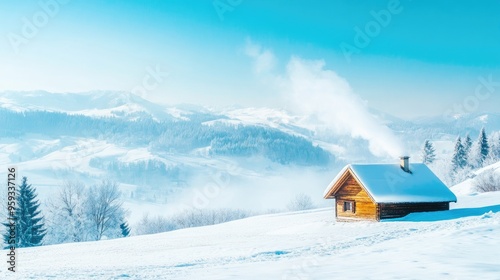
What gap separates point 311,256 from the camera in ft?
69.8

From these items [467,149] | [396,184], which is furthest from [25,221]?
[467,149]

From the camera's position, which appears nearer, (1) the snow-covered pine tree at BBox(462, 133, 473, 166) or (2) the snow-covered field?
(2) the snow-covered field

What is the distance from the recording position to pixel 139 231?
86562mm

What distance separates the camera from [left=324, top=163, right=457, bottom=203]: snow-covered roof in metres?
36.9

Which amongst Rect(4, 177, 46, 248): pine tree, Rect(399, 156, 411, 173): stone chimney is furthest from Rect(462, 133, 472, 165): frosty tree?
Rect(4, 177, 46, 248): pine tree

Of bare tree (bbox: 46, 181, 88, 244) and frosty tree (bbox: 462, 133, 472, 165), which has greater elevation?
frosty tree (bbox: 462, 133, 472, 165)

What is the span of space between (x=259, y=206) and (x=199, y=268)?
137 m

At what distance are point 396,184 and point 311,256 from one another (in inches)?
783

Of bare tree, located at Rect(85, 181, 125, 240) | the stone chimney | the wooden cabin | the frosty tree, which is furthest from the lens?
the frosty tree

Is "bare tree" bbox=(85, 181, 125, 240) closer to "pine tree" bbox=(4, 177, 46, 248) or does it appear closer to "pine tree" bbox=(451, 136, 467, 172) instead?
"pine tree" bbox=(4, 177, 46, 248)

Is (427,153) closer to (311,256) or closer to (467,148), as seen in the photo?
(467,148)

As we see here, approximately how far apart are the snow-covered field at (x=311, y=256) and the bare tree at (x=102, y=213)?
83.3 feet

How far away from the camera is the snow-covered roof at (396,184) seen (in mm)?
36938

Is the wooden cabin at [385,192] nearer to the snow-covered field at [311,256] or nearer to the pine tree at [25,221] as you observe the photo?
the snow-covered field at [311,256]
